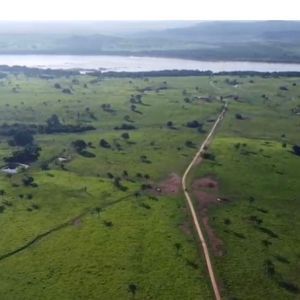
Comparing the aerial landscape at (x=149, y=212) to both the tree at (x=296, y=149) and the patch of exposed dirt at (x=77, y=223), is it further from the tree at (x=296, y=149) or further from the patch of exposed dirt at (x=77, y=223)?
the tree at (x=296, y=149)

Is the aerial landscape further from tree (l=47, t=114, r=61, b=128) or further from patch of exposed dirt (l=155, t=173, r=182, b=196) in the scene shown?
tree (l=47, t=114, r=61, b=128)

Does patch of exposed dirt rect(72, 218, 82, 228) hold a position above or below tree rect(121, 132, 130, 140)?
below

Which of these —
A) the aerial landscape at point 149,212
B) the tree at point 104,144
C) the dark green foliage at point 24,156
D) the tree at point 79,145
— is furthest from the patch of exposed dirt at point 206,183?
the dark green foliage at point 24,156

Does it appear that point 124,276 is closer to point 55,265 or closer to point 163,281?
point 163,281

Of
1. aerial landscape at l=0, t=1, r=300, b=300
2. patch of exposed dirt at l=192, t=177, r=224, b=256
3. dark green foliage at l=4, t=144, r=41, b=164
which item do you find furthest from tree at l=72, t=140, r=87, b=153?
patch of exposed dirt at l=192, t=177, r=224, b=256

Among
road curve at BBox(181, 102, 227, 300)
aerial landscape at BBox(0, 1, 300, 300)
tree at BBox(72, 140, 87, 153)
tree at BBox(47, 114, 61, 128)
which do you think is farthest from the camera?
tree at BBox(47, 114, 61, 128)

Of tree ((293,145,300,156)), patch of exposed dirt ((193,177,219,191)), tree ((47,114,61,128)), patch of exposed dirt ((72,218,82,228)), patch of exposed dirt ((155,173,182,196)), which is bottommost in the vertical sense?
patch of exposed dirt ((72,218,82,228))
